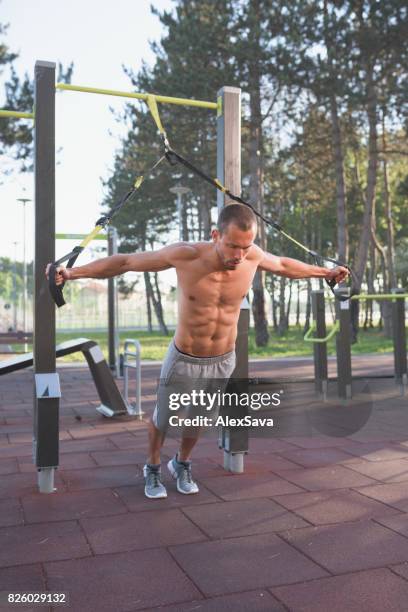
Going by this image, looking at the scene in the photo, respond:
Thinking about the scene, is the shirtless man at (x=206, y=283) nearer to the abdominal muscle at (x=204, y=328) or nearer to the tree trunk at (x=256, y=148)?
the abdominal muscle at (x=204, y=328)

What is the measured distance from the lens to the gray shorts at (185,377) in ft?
11.2

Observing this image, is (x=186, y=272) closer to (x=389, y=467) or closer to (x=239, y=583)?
(x=239, y=583)

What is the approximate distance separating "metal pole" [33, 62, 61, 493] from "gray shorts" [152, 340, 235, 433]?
0.64 m

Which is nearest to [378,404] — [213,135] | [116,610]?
[116,610]

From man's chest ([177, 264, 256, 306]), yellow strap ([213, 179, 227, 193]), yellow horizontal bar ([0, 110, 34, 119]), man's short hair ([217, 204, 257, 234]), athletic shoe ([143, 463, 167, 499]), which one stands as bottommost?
athletic shoe ([143, 463, 167, 499])

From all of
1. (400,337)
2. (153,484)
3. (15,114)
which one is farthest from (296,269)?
(400,337)

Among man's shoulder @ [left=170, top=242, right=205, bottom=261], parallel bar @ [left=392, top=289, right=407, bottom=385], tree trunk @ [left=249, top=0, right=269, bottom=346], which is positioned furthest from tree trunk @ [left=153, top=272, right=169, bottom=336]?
man's shoulder @ [left=170, top=242, right=205, bottom=261]

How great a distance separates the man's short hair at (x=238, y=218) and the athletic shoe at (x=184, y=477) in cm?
151

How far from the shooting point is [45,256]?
11.8 ft

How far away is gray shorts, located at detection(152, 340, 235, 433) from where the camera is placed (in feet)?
11.2

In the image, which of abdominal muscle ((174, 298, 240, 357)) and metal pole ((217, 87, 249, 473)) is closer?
abdominal muscle ((174, 298, 240, 357))

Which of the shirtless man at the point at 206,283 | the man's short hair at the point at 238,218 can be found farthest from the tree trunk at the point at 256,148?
the man's short hair at the point at 238,218

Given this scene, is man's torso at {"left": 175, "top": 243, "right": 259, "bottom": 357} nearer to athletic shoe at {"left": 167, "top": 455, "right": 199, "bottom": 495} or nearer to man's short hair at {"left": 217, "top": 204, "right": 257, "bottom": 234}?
man's short hair at {"left": 217, "top": 204, "right": 257, "bottom": 234}

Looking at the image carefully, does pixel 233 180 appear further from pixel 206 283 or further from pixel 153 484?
pixel 153 484
